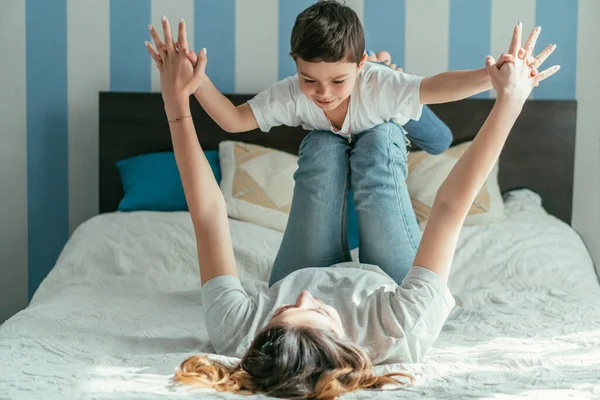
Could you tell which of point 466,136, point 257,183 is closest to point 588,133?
point 466,136

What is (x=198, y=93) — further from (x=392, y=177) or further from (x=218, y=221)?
(x=392, y=177)

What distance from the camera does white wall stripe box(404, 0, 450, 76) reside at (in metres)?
3.40

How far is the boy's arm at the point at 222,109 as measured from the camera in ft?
6.27

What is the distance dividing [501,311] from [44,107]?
2227 millimetres

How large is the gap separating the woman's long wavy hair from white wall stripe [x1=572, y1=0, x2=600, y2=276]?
232 centimetres

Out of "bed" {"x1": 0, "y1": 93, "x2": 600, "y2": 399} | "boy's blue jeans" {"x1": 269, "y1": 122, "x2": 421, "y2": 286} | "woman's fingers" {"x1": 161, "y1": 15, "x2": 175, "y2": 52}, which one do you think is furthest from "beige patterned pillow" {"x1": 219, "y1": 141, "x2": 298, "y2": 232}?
"woman's fingers" {"x1": 161, "y1": 15, "x2": 175, "y2": 52}

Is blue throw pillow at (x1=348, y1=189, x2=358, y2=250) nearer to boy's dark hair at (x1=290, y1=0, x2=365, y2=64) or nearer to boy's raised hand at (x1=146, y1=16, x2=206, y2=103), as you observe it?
boy's dark hair at (x1=290, y1=0, x2=365, y2=64)

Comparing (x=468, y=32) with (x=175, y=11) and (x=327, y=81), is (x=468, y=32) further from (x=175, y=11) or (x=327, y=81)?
(x=327, y=81)

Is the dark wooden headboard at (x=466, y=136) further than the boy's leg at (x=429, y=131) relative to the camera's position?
Yes

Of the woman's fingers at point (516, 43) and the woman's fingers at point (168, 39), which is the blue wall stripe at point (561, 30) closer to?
the woman's fingers at point (516, 43)

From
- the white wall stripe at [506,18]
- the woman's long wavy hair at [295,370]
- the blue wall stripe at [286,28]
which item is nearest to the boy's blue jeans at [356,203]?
the woman's long wavy hair at [295,370]

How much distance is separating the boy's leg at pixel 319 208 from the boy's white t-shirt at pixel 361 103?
0.06 metres

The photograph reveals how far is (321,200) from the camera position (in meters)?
2.07

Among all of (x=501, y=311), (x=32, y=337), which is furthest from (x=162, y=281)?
(x=501, y=311)
